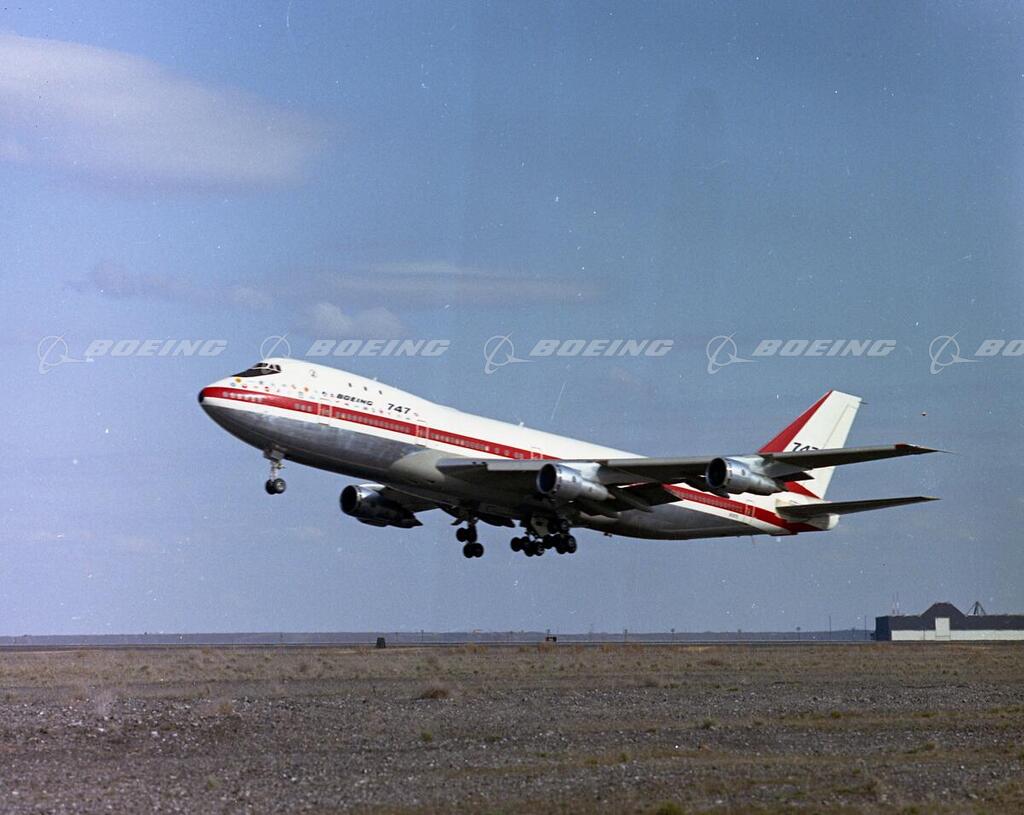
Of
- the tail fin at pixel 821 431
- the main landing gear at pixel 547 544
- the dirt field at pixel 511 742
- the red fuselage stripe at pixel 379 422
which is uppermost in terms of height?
the tail fin at pixel 821 431

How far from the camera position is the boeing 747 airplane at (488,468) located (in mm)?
43000

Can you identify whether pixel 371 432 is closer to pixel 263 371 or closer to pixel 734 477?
pixel 263 371

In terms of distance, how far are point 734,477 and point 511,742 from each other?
72.9ft

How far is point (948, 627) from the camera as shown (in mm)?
112375

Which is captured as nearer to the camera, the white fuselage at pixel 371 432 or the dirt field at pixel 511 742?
the dirt field at pixel 511 742

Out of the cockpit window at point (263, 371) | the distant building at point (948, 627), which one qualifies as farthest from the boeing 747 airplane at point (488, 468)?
the distant building at point (948, 627)

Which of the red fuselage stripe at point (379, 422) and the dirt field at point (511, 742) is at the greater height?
the red fuselage stripe at point (379, 422)

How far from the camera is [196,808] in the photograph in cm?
1838

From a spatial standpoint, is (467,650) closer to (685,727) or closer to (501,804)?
(685,727)

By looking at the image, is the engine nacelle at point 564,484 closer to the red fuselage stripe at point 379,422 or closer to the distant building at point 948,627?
the red fuselage stripe at point 379,422

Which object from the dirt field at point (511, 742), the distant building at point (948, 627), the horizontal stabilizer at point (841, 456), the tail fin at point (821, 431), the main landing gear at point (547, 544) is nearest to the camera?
the dirt field at point (511, 742)

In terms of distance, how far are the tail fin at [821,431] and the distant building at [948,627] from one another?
5239 centimetres

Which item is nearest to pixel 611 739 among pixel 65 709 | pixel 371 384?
pixel 65 709

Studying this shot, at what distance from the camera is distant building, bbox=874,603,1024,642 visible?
111m
